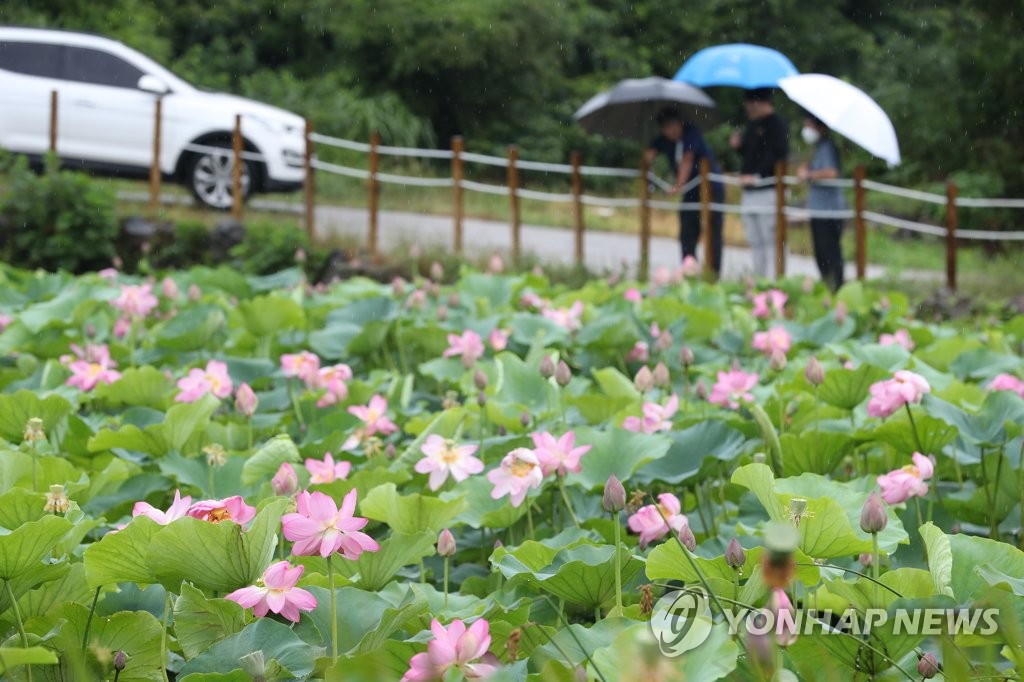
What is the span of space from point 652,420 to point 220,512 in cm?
94

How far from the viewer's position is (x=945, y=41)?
1709cm

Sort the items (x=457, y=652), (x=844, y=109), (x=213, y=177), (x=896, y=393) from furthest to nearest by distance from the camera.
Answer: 1. (x=213, y=177)
2. (x=844, y=109)
3. (x=896, y=393)
4. (x=457, y=652)

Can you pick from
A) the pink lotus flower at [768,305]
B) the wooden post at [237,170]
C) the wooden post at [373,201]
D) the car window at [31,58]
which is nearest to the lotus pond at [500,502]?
the pink lotus flower at [768,305]

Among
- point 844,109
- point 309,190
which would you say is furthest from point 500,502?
point 309,190

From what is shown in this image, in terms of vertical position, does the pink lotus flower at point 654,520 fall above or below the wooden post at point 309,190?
below

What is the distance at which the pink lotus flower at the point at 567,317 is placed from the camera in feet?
10.1

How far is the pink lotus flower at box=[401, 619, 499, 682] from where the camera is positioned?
3.39 feet

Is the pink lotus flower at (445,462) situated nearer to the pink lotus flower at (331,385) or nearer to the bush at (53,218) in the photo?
the pink lotus flower at (331,385)

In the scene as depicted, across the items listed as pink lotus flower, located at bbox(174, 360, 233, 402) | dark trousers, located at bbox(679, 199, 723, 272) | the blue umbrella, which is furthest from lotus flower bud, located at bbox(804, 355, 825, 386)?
the blue umbrella

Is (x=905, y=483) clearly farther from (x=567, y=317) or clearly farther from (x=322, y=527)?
(x=567, y=317)

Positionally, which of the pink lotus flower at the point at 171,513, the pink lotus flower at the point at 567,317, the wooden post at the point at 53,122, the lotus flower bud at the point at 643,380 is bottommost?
the pink lotus flower at the point at 171,513

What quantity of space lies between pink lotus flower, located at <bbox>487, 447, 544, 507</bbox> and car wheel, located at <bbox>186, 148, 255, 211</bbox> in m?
10.1

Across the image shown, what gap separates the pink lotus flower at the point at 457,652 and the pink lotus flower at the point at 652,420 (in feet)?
3.20

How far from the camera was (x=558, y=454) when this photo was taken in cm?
163
